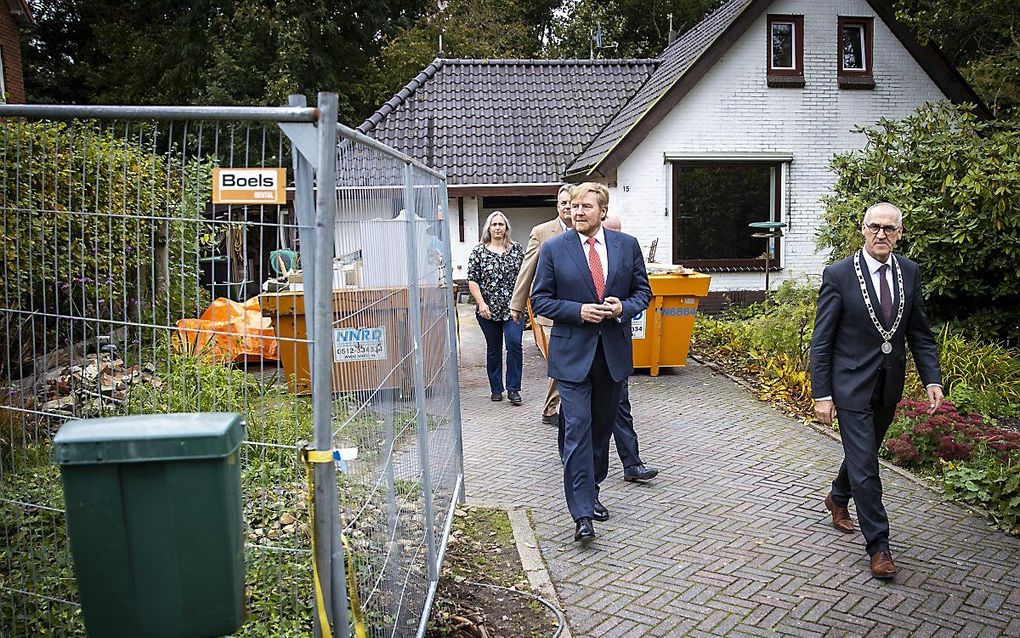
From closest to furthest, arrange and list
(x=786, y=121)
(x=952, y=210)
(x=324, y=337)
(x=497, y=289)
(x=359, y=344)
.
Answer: (x=324, y=337), (x=359, y=344), (x=497, y=289), (x=952, y=210), (x=786, y=121)

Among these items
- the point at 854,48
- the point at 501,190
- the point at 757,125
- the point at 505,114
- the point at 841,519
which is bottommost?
the point at 841,519

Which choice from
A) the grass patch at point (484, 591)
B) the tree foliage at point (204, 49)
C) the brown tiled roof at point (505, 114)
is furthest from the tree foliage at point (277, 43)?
the grass patch at point (484, 591)

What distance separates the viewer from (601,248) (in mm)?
5527

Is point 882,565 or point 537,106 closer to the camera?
point 882,565

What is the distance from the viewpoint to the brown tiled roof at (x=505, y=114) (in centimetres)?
1897

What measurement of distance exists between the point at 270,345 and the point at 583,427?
96.5 inches

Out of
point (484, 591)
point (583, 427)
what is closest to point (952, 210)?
point (583, 427)

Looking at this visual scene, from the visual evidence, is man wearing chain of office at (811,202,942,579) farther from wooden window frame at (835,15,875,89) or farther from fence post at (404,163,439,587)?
wooden window frame at (835,15,875,89)

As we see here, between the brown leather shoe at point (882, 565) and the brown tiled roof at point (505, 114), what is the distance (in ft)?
47.5

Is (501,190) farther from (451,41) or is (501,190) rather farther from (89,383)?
(89,383)

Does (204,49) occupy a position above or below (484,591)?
above

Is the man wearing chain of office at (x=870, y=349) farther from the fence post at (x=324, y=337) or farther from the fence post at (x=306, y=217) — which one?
the fence post at (x=306, y=217)

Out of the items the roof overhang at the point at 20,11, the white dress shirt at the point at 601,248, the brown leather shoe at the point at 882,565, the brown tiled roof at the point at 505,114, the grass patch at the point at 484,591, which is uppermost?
the roof overhang at the point at 20,11

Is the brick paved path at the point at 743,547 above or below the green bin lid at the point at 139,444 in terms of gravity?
below
